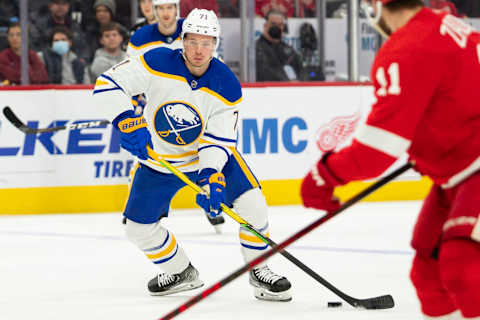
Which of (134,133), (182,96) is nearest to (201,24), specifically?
(182,96)

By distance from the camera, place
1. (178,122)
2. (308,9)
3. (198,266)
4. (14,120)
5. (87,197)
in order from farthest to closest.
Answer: (308,9), (87,197), (14,120), (198,266), (178,122)

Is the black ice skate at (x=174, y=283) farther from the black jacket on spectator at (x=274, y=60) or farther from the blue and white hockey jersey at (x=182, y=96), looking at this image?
the black jacket on spectator at (x=274, y=60)

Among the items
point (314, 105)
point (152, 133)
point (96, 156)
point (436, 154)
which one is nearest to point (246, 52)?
point (314, 105)

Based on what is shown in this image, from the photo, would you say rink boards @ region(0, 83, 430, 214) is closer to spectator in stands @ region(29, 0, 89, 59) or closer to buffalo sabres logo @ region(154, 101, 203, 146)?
spectator in stands @ region(29, 0, 89, 59)

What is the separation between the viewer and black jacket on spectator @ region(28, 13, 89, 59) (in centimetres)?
619

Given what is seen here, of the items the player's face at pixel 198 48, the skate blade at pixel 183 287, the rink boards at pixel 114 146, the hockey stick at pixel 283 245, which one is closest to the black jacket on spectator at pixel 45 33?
the rink boards at pixel 114 146

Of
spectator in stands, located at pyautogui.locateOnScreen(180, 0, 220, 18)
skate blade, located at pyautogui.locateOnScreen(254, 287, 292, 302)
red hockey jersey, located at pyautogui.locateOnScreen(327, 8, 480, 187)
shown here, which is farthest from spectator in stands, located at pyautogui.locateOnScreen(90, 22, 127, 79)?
red hockey jersey, located at pyautogui.locateOnScreen(327, 8, 480, 187)

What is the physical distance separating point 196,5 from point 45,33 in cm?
108

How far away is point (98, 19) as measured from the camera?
20.5ft

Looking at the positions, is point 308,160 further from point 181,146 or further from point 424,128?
point 424,128

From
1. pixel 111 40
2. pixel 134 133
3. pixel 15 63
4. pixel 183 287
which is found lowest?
pixel 183 287

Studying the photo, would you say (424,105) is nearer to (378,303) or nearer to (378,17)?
(378,17)

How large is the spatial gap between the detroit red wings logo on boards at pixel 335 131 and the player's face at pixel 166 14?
5.84 feet

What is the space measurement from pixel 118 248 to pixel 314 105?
2.34 meters
